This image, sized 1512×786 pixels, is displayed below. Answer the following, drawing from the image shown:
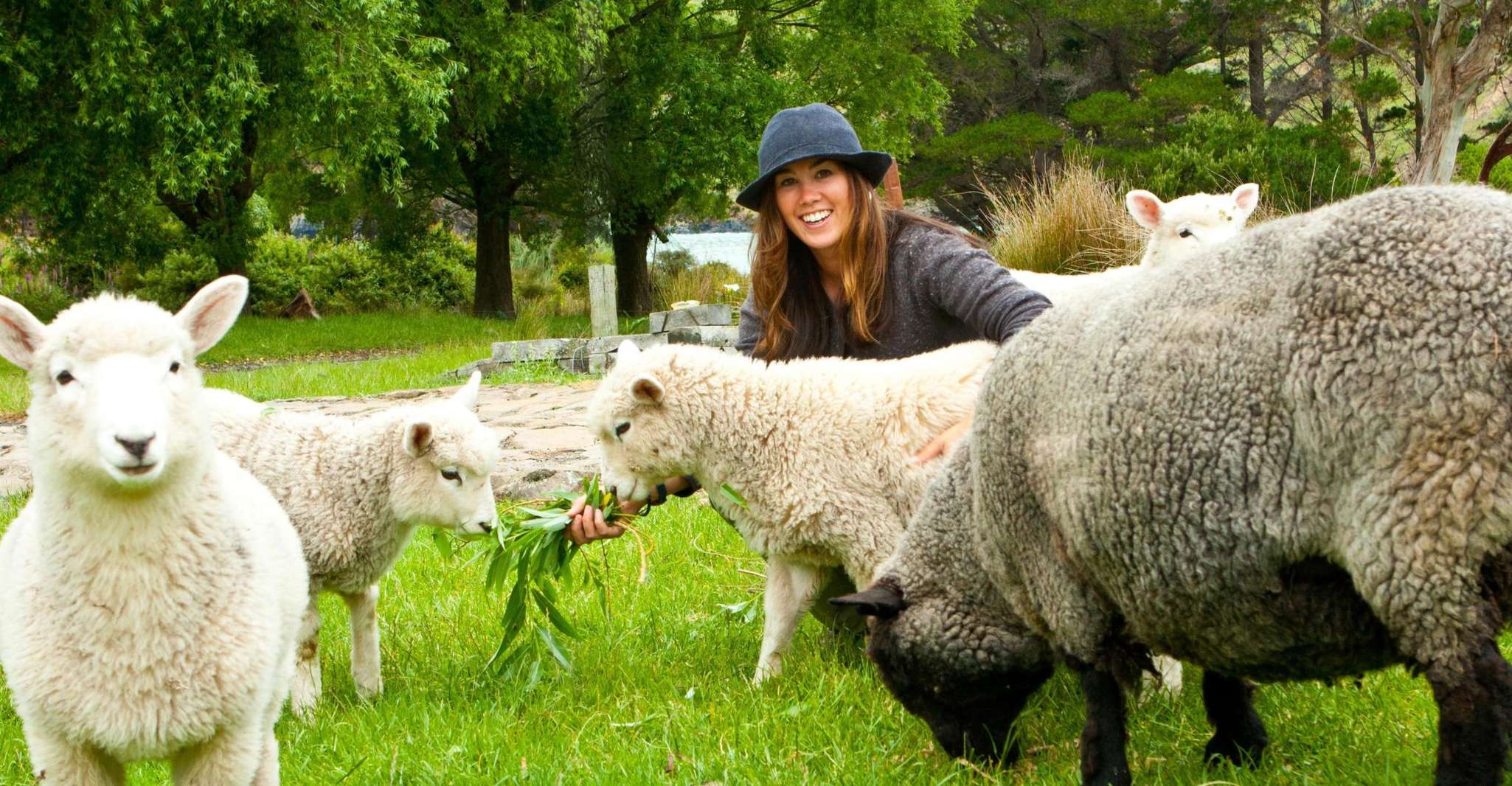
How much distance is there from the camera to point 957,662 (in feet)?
11.0

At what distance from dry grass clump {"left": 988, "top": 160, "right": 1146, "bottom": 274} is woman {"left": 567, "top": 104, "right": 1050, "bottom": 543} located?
6.89 m

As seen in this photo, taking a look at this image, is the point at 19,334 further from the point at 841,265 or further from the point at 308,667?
the point at 841,265

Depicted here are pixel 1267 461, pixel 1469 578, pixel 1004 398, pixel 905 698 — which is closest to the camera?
pixel 1469 578

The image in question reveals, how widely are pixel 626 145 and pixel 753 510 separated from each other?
66.5ft

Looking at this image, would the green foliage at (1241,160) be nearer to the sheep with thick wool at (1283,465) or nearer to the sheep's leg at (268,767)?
the sheep with thick wool at (1283,465)

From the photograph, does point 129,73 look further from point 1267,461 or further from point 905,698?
point 1267,461

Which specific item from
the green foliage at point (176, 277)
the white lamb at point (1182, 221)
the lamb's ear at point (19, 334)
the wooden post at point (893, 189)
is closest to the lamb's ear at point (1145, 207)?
the white lamb at point (1182, 221)

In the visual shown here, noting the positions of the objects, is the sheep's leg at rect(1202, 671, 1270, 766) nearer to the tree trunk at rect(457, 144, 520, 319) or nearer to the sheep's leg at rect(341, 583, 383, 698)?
the sheep's leg at rect(341, 583, 383, 698)

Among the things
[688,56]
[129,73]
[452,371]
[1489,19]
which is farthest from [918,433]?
[688,56]

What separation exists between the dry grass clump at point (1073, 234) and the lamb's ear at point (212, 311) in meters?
9.41

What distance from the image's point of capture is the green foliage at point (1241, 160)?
18000 millimetres

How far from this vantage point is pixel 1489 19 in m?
15.9

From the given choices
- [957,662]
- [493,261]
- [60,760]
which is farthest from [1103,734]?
[493,261]

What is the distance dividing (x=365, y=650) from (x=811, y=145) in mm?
2473
